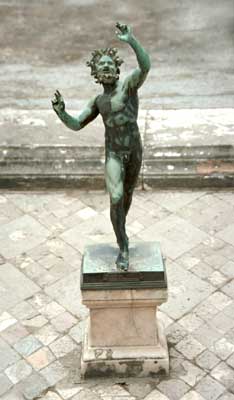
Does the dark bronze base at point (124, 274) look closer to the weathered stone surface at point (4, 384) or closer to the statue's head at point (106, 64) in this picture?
the weathered stone surface at point (4, 384)

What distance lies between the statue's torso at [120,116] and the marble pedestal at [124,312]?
0.93m

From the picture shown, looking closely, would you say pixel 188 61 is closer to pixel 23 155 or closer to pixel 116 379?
pixel 23 155

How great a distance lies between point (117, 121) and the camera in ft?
14.4

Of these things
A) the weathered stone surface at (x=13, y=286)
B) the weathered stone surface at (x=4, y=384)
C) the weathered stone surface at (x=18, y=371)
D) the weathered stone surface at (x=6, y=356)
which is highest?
the weathered stone surface at (x=13, y=286)

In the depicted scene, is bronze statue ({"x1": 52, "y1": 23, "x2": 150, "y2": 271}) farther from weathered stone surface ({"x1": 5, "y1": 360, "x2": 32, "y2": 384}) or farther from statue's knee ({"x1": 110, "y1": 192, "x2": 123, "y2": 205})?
weathered stone surface ({"x1": 5, "y1": 360, "x2": 32, "y2": 384})

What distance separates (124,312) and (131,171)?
1.18 metres

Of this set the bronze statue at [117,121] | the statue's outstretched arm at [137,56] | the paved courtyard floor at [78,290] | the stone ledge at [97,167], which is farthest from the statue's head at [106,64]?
the stone ledge at [97,167]

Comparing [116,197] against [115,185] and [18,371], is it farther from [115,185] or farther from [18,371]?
[18,371]

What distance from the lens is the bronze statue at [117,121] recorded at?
14.0ft

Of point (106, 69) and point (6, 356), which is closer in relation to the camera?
point (106, 69)

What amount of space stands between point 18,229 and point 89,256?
2.42m

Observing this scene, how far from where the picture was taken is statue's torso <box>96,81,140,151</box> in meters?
4.36

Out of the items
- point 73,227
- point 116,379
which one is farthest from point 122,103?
point 73,227

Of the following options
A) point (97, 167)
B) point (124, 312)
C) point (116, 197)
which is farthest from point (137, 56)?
point (97, 167)
